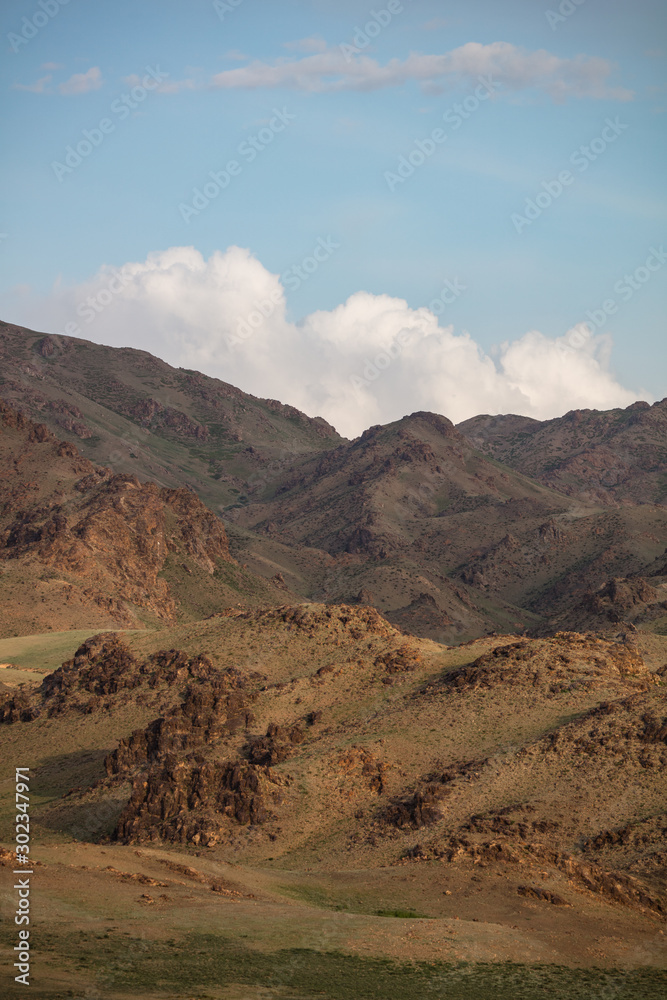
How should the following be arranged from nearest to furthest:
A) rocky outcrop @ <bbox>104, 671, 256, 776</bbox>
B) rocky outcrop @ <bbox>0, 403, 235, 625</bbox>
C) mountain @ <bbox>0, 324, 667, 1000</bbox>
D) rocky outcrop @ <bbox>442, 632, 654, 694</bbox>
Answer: mountain @ <bbox>0, 324, 667, 1000</bbox>, rocky outcrop @ <bbox>104, 671, 256, 776</bbox>, rocky outcrop @ <bbox>442, 632, 654, 694</bbox>, rocky outcrop @ <bbox>0, 403, 235, 625</bbox>

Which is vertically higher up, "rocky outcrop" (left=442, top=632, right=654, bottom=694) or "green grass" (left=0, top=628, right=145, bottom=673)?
"green grass" (left=0, top=628, right=145, bottom=673)

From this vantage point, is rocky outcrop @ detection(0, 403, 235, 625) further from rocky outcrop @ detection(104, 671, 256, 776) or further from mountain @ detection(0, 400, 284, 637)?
rocky outcrop @ detection(104, 671, 256, 776)

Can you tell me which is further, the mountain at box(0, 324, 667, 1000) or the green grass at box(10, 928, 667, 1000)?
the mountain at box(0, 324, 667, 1000)

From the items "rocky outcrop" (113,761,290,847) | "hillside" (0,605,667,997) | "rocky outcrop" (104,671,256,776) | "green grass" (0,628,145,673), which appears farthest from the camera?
"green grass" (0,628,145,673)

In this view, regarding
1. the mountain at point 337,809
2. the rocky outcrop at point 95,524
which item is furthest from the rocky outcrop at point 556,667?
the rocky outcrop at point 95,524

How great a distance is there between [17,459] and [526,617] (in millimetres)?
90975

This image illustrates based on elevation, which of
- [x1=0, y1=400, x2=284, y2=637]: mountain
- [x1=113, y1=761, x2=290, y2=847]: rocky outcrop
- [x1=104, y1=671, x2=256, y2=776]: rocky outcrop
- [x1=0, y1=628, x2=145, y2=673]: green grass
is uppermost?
[x1=0, y1=400, x2=284, y2=637]: mountain

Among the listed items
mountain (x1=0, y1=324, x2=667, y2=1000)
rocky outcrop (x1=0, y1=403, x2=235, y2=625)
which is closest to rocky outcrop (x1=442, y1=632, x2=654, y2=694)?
mountain (x1=0, y1=324, x2=667, y2=1000)

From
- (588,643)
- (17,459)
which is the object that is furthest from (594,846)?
(17,459)

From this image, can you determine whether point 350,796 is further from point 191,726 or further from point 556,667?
point 556,667

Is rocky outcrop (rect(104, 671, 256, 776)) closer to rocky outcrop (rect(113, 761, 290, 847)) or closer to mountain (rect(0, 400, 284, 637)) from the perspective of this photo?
rocky outcrop (rect(113, 761, 290, 847))

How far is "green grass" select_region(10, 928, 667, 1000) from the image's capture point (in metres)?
27.4

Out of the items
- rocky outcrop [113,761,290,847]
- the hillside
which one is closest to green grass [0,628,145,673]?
the hillside

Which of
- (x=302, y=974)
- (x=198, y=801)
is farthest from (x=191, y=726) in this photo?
(x=302, y=974)
